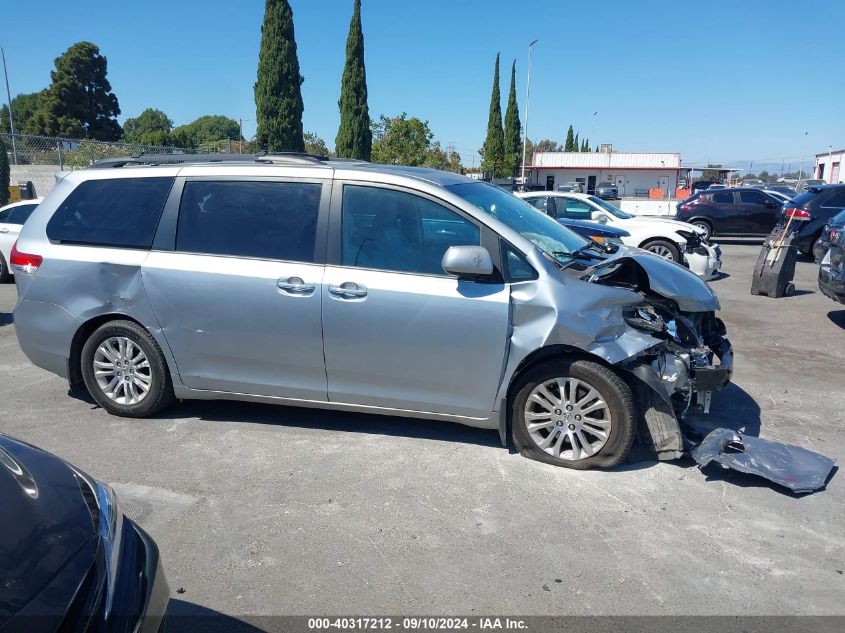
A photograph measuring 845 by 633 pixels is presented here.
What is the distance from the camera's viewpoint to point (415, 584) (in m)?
3.22

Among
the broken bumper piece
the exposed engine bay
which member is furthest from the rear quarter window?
the broken bumper piece

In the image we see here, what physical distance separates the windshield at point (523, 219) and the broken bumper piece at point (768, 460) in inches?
62.4

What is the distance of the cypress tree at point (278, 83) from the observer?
1040 inches

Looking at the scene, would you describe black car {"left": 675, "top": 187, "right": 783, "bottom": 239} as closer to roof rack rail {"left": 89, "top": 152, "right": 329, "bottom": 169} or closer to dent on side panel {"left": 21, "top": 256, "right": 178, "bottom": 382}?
roof rack rail {"left": 89, "top": 152, "right": 329, "bottom": 169}

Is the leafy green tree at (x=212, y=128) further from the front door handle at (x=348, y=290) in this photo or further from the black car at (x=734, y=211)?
the front door handle at (x=348, y=290)

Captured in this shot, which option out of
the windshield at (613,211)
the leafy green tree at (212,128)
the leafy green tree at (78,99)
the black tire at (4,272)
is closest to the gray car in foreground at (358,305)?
the black tire at (4,272)

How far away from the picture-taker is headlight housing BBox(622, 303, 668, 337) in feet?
14.7

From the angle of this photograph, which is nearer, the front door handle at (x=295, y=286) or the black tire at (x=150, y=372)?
the front door handle at (x=295, y=286)

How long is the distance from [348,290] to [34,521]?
2625 millimetres

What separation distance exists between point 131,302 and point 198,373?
72 cm

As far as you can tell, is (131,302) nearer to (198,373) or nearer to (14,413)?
(198,373)

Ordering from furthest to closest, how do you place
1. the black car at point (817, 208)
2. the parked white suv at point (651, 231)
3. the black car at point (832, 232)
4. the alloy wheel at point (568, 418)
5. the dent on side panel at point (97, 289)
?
the black car at point (817, 208) → the parked white suv at point (651, 231) → the black car at point (832, 232) → the dent on side panel at point (97, 289) → the alloy wheel at point (568, 418)

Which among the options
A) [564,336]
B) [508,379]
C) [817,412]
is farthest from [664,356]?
[817,412]

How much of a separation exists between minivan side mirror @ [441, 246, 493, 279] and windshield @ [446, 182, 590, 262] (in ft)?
1.61
